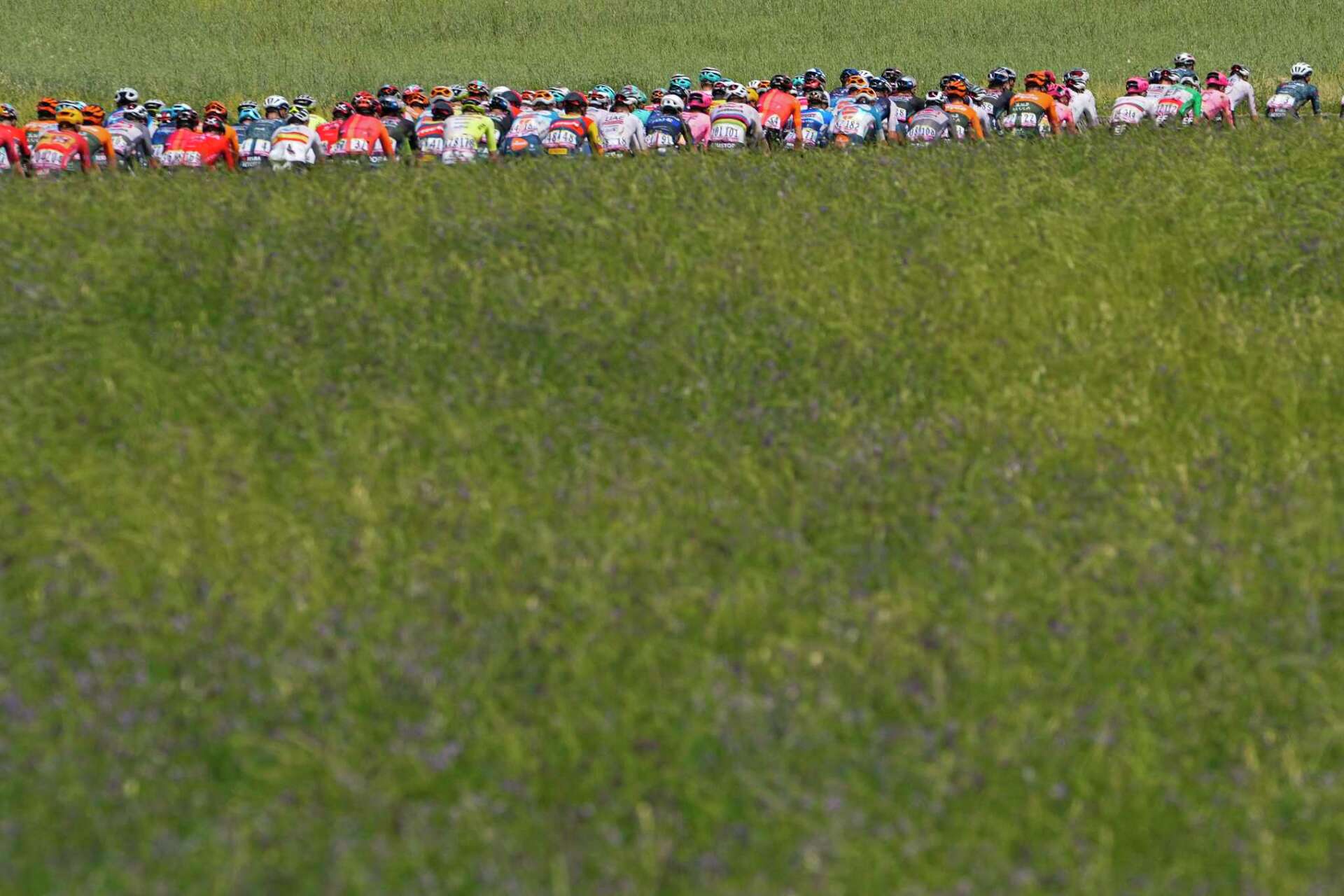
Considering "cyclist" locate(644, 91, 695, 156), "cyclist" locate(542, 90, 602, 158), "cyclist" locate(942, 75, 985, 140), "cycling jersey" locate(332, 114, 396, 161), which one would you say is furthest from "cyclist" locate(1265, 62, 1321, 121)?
"cycling jersey" locate(332, 114, 396, 161)

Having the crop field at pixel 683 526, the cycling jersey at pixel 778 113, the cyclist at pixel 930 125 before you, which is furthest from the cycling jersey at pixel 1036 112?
the crop field at pixel 683 526

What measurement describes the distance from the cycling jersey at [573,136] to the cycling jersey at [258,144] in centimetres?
385

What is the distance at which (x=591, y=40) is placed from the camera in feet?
190

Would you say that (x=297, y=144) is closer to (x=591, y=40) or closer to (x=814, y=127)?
(x=814, y=127)

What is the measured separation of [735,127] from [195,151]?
7.56 metres

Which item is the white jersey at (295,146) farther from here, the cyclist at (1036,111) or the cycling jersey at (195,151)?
the cyclist at (1036,111)

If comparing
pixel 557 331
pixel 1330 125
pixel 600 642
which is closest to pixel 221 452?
pixel 557 331

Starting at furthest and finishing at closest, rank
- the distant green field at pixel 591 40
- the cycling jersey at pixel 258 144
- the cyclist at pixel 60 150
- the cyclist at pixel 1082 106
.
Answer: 1. the distant green field at pixel 591 40
2. the cyclist at pixel 1082 106
3. the cycling jersey at pixel 258 144
4. the cyclist at pixel 60 150

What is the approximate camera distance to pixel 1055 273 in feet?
39.9

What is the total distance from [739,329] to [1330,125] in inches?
328

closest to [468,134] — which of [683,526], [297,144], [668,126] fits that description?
[297,144]

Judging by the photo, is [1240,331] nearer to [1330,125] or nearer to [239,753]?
[1330,125]

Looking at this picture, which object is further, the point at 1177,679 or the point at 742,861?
the point at 1177,679

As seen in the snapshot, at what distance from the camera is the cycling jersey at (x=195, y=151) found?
22188 mm
